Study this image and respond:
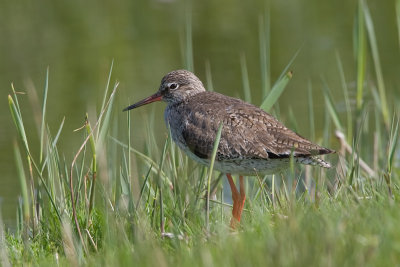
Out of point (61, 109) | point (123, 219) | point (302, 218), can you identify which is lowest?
point (61, 109)

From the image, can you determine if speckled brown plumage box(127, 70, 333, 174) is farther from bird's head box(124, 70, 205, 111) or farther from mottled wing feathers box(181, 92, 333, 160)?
bird's head box(124, 70, 205, 111)

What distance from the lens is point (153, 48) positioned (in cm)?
1142

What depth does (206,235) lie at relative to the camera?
3605mm

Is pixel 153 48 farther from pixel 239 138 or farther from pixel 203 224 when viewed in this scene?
pixel 203 224

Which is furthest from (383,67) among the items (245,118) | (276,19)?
(245,118)

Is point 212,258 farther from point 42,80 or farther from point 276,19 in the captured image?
point 276,19

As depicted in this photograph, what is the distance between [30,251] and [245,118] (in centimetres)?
167

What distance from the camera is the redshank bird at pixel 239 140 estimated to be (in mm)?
4664

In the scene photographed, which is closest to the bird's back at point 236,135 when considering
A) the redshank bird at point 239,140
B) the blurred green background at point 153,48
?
the redshank bird at point 239,140

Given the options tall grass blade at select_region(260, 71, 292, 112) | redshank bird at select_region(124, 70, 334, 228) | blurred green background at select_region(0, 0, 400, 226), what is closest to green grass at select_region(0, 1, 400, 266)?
tall grass blade at select_region(260, 71, 292, 112)

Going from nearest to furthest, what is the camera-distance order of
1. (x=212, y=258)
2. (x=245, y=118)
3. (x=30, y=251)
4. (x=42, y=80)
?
(x=212, y=258), (x=30, y=251), (x=245, y=118), (x=42, y=80)

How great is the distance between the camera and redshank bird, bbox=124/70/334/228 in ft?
15.3

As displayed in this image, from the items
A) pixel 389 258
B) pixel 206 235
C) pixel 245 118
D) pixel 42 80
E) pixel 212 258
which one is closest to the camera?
pixel 389 258

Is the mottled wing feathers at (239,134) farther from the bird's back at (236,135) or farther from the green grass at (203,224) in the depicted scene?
the green grass at (203,224)
